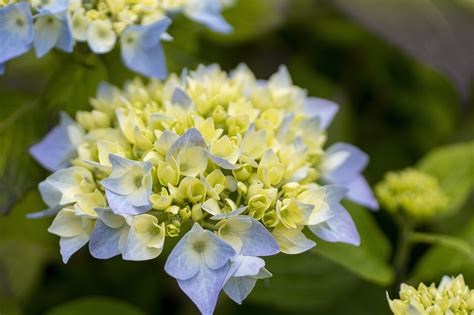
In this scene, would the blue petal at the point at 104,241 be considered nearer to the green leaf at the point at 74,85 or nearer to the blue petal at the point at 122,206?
the blue petal at the point at 122,206

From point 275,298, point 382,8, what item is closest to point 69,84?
point 275,298

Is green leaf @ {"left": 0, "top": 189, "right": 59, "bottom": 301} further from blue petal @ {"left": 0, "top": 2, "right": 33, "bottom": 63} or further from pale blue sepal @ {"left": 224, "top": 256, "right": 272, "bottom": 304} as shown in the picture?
pale blue sepal @ {"left": 224, "top": 256, "right": 272, "bottom": 304}

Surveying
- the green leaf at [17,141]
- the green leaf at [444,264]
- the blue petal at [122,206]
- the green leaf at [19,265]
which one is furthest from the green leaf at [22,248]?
the green leaf at [444,264]

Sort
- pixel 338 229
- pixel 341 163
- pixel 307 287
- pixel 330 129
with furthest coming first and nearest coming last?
pixel 330 129, pixel 307 287, pixel 341 163, pixel 338 229

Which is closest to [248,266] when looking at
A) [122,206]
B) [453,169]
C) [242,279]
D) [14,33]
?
[242,279]

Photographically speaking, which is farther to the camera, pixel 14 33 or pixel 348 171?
pixel 348 171

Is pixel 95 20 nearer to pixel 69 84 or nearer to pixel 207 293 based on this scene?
pixel 69 84

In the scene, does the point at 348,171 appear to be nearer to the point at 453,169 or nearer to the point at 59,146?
the point at 453,169
